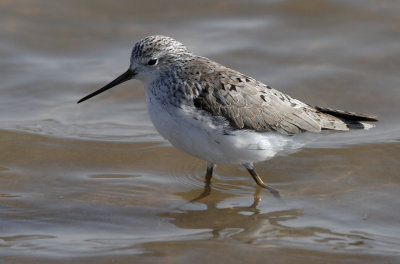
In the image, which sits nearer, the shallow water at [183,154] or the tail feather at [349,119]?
the shallow water at [183,154]

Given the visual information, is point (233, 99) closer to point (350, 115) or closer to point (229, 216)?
point (229, 216)

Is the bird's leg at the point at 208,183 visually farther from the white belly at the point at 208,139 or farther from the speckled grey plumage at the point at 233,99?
the speckled grey plumage at the point at 233,99

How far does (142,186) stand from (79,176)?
90 cm

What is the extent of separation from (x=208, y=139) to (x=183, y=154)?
2.00m

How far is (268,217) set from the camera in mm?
8008

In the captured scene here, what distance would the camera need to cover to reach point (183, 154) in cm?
980

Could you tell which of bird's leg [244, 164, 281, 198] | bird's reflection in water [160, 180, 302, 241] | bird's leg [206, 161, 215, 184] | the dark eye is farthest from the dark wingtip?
the dark eye

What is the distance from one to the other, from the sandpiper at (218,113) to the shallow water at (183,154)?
2.41ft

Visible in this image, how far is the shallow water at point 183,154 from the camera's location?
731 cm

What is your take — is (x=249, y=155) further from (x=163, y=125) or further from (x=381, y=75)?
(x=381, y=75)

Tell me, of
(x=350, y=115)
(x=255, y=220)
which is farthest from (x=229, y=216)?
(x=350, y=115)

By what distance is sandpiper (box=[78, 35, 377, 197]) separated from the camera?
25.8 ft

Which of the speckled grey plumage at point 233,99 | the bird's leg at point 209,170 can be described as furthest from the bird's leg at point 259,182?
the speckled grey plumage at point 233,99

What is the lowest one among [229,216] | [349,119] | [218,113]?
[229,216]
